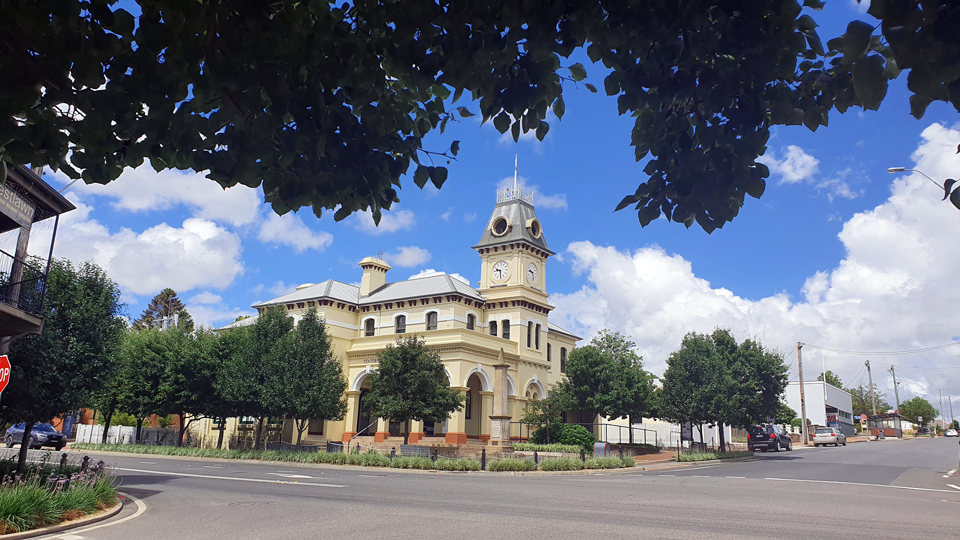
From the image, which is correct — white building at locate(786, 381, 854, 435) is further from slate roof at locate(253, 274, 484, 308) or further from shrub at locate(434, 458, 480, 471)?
shrub at locate(434, 458, 480, 471)

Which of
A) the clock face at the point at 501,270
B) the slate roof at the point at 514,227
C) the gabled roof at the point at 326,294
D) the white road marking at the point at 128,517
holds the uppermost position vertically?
the slate roof at the point at 514,227

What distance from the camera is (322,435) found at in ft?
135

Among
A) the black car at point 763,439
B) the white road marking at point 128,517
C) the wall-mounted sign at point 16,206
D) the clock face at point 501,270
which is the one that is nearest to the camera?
the white road marking at point 128,517

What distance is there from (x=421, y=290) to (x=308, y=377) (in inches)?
460

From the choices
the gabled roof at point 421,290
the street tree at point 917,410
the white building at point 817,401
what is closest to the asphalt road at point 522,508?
the gabled roof at point 421,290

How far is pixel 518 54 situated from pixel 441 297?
37063 millimetres

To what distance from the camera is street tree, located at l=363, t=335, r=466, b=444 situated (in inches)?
1190

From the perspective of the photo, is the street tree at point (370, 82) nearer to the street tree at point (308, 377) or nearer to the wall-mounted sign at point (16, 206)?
the wall-mounted sign at point (16, 206)

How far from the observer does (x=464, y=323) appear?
4103cm

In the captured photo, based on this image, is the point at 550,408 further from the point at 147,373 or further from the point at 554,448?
the point at 147,373

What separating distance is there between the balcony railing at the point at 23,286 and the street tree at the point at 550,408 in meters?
26.3

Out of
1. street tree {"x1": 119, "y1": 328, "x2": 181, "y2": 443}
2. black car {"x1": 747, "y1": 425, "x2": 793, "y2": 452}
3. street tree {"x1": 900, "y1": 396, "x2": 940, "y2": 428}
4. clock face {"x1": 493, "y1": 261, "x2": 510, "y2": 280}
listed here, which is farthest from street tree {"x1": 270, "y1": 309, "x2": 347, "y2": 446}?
street tree {"x1": 900, "y1": 396, "x2": 940, "y2": 428}

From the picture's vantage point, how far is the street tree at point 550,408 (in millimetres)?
36844

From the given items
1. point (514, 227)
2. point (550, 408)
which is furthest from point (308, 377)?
point (514, 227)
